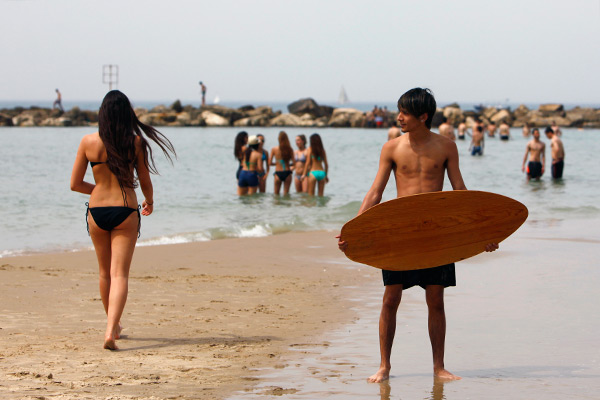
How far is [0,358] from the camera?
4883 millimetres

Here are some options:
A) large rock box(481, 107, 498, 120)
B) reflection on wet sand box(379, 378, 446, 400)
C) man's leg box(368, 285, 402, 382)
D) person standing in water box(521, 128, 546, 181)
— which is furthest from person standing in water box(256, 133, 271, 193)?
large rock box(481, 107, 498, 120)

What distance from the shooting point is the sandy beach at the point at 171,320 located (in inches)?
177

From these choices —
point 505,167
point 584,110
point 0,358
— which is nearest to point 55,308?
point 0,358

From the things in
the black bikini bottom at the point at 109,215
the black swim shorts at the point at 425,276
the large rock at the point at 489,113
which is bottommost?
the black swim shorts at the point at 425,276

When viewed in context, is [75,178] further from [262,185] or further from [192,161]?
[192,161]

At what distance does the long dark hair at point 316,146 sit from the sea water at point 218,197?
107 cm

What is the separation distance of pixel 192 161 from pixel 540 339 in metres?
26.8

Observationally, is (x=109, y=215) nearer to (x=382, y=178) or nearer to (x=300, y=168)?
(x=382, y=178)

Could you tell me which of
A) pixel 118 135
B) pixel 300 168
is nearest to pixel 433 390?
pixel 118 135

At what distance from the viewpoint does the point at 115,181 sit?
5086mm

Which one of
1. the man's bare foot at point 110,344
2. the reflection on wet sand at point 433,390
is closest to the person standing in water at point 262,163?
the man's bare foot at point 110,344

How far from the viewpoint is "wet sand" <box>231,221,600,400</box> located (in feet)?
14.5

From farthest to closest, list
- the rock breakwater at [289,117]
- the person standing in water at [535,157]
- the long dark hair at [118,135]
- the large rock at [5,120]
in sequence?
the rock breakwater at [289,117] → the large rock at [5,120] → the person standing in water at [535,157] → the long dark hair at [118,135]

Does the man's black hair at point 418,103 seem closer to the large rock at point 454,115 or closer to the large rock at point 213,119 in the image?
the large rock at point 213,119
